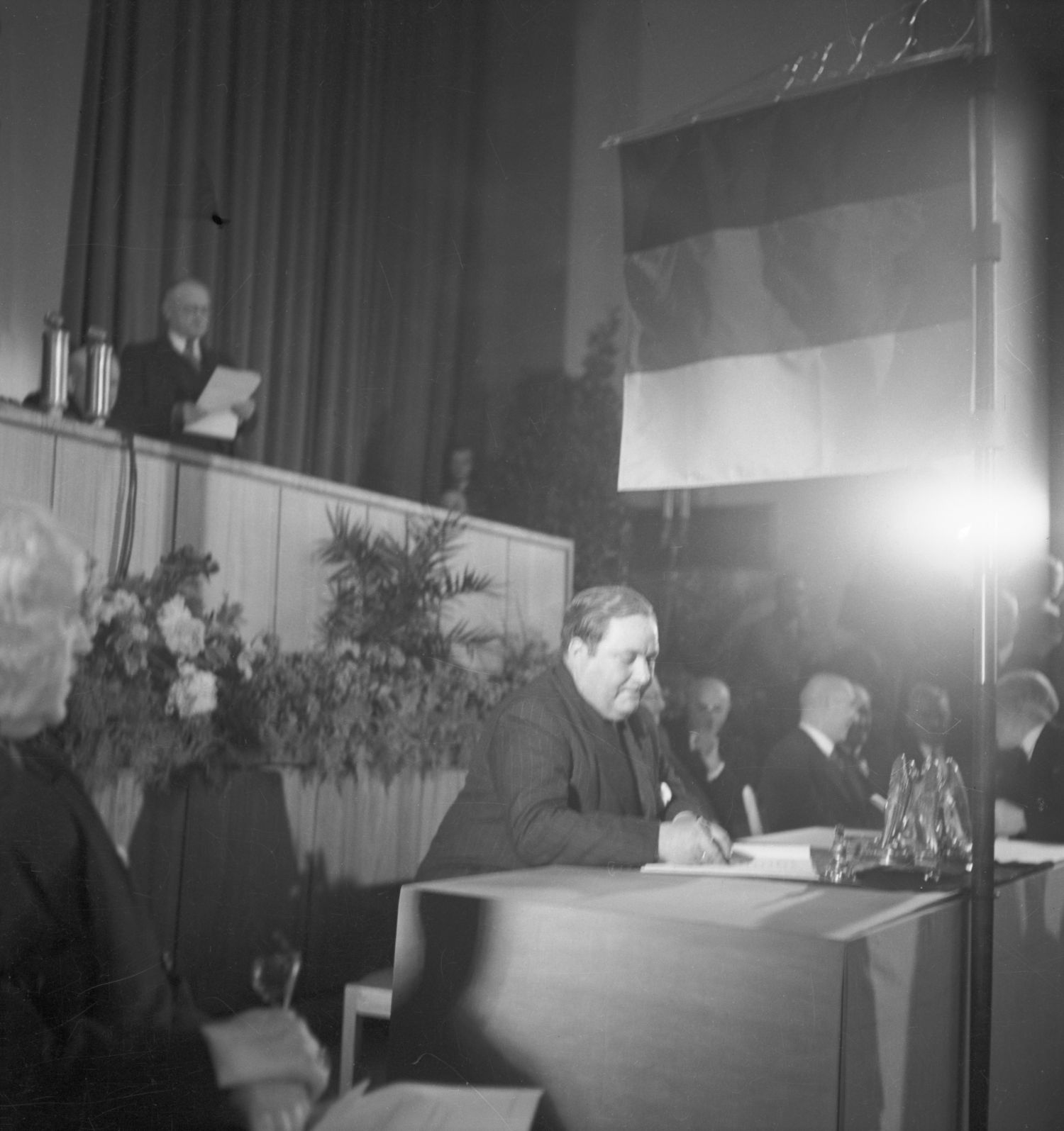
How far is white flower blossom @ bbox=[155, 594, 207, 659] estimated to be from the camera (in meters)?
1.75

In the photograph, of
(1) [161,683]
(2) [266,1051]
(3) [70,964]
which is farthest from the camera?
(2) [266,1051]

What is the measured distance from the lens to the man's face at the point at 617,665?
76.7 inches

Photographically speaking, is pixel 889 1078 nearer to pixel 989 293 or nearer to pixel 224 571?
pixel 224 571

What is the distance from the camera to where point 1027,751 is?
7.25ft

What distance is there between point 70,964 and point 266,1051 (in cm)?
39

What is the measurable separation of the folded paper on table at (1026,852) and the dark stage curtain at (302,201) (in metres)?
1.27

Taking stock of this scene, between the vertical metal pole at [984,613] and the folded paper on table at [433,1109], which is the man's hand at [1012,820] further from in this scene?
the folded paper on table at [433,1109]

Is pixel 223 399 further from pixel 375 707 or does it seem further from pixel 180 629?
pixel 375 707

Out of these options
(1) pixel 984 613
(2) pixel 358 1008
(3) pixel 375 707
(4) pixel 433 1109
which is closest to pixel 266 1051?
(2) pixel 358 1008

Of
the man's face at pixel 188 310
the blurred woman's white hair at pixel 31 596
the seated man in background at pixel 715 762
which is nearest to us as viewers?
the blurred woman's white hair at pixel 31 596

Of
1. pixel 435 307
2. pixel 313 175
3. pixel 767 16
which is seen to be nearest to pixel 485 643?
pixel 435 307

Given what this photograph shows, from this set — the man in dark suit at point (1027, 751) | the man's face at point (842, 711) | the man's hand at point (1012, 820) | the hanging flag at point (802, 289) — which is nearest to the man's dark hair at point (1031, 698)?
the man in dark suit at point (1027, 751)

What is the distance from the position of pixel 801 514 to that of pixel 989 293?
1.77 feet

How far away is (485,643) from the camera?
77.1 inches
